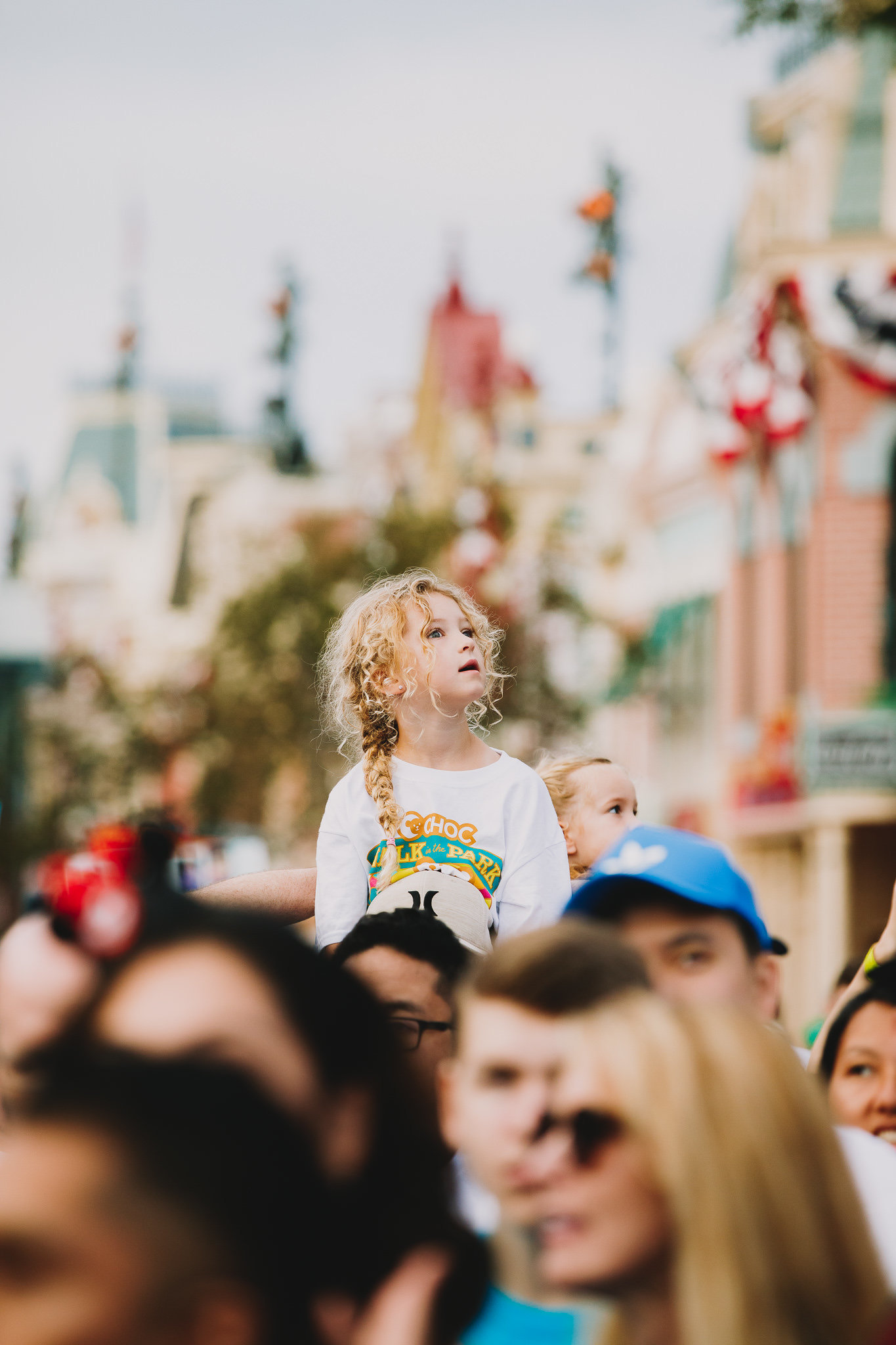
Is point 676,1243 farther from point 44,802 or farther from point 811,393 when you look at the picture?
point 44,802

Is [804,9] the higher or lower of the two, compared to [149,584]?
higher

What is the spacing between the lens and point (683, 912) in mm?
3359

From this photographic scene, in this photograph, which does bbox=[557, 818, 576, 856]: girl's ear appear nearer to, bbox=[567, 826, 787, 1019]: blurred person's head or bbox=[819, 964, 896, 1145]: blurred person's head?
bbox=[819, 964, 896, 1145]: blurred person's head

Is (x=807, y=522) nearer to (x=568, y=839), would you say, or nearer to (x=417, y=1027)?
(x=568, y=839)

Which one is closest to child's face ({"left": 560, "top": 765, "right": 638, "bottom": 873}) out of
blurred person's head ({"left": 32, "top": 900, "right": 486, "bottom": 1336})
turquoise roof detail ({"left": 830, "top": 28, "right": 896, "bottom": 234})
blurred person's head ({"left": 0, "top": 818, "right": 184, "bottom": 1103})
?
blurred person's head ({"left": 0, "top": 818, "right": 184, "bottom": 1103})

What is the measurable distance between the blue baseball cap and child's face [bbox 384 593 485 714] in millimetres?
569

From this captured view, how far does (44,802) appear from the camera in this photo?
41.3 m

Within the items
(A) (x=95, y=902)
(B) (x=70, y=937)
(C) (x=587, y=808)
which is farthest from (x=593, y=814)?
(A) (x=95, y=902)

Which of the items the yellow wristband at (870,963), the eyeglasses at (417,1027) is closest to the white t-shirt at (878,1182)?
the eyeglasses at (417,1027)

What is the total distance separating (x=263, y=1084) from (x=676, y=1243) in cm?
66

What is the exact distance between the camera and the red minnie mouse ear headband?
1.74 m

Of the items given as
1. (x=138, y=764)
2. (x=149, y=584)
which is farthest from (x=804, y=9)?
(x=149, y=584)

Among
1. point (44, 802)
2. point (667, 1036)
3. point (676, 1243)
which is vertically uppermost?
point (667, 1036)

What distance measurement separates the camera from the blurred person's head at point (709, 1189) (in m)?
1.94
